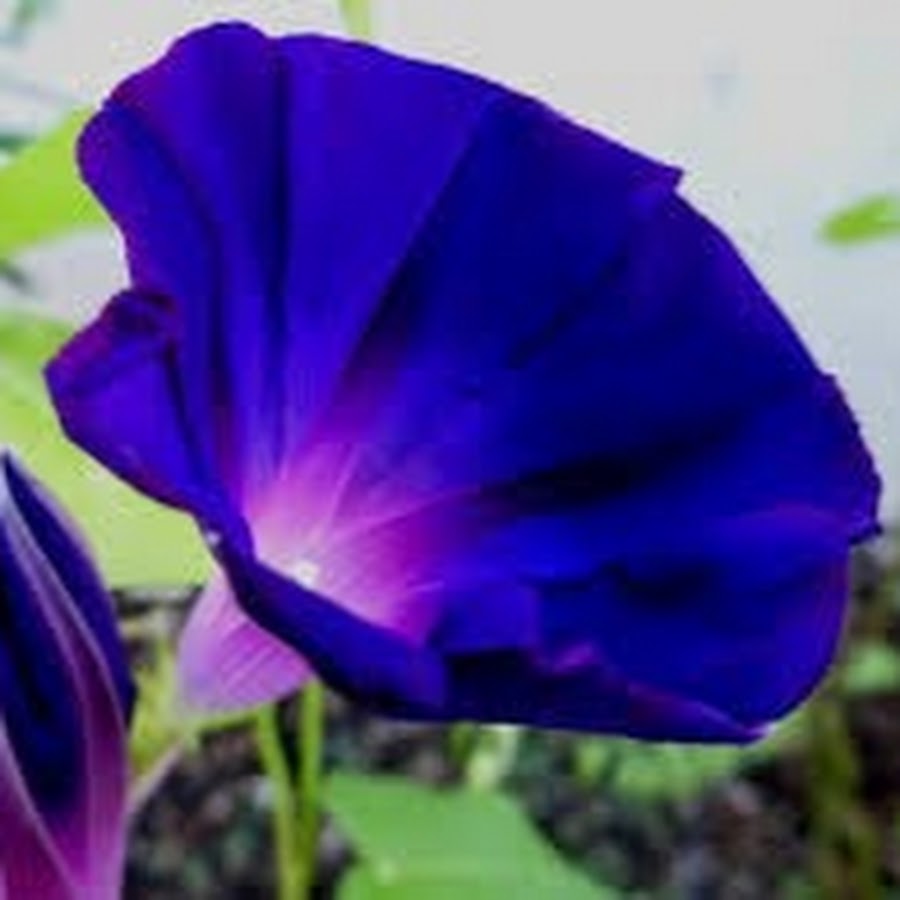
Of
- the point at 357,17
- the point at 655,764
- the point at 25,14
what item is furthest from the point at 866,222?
the point at 655,764

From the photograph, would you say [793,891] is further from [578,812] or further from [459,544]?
[459,544]

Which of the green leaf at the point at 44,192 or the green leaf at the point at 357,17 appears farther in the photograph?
the green leaf at the point at 357,17

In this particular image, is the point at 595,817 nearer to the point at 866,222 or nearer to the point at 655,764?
the point at 655,764

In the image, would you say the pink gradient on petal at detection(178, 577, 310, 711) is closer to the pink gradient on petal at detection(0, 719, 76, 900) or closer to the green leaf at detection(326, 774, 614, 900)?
the pink gradient on petal at detection(0, 719, 76, 900)

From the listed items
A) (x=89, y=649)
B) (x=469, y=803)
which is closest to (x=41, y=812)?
(x=89, y=649)

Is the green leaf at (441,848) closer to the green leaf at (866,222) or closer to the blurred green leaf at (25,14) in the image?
the green leaf at (866,222)

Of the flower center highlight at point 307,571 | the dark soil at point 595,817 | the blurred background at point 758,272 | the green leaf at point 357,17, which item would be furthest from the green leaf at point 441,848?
the dark soil at point 595,817

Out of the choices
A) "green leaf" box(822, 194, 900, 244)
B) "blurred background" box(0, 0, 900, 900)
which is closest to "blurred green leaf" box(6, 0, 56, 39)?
"blurred background" box(0, 0, 900, 900)
